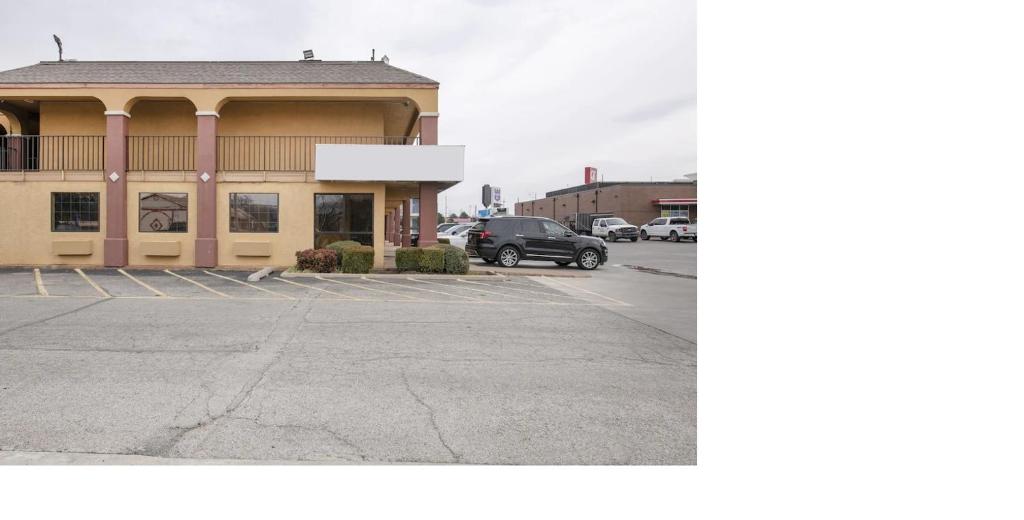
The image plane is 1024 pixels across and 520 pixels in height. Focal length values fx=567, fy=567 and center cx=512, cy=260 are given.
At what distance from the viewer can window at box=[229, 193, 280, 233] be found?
14.8 m

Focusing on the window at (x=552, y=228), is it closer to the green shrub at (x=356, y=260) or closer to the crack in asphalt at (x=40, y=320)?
the green shrub at (x=356, y=260)

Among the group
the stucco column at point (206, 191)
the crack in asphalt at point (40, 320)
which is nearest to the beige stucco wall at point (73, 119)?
the stucco column at point (206, 191)

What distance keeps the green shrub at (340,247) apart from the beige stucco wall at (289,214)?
3.18ft

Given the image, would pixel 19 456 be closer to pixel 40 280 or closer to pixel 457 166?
pixel 40 280

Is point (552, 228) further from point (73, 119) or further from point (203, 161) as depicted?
point (73, 119)

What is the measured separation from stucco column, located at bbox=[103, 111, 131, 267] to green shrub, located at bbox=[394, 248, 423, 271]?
7096mm

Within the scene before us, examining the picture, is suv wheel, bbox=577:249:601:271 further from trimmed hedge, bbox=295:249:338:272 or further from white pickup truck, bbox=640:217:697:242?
white pickup truck, bbox=640:217:697:242

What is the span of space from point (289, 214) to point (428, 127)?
169 inches

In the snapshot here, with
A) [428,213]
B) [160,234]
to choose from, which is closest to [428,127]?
[428,213]

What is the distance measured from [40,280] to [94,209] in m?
4.25
